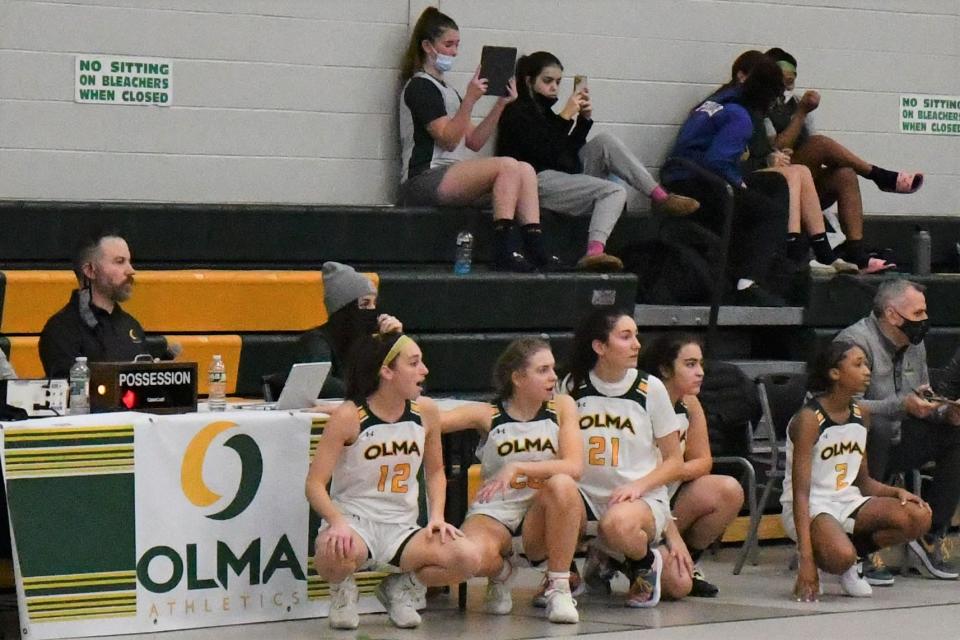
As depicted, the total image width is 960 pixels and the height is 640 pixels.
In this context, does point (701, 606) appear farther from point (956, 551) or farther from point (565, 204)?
point (565, 204)

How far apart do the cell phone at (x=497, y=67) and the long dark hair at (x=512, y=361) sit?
Answer: 3.00 meters

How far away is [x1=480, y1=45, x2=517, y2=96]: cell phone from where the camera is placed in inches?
367

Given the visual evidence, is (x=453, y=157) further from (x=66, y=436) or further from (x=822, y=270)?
(x=66, y=436)

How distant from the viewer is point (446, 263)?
31.8 feet

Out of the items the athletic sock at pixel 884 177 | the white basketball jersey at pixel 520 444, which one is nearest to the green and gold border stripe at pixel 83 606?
the white basketball jersey at pixel 520 444

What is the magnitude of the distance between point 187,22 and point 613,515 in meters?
4.19

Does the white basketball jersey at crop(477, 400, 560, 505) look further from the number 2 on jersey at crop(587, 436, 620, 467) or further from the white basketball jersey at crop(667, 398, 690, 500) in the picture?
the white basketball jersey at crop(667, 398, 690, 500)

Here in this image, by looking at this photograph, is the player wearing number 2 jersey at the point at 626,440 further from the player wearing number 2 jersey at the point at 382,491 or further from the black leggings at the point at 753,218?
the black leggings at the point at 753,218

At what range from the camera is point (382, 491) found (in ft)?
20.6

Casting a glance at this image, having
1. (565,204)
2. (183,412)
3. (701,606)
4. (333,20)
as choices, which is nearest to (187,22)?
(333,20)

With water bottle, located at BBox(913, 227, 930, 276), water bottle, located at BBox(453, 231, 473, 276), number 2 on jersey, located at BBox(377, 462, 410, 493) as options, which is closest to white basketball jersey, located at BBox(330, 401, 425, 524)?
number 2 on jersey, located at BBox(377, 462, 410, 493)

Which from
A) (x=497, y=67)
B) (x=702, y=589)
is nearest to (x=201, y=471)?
(x=702, y=589)

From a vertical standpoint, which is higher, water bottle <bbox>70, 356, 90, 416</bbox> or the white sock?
water bottle <bbox>70, 356, 90, 416</bbox>

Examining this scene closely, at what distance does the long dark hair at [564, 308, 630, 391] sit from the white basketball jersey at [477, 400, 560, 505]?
36 cm
